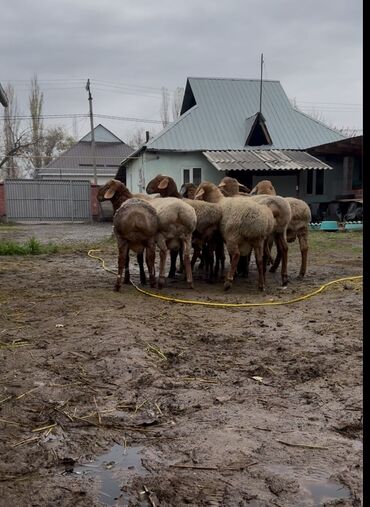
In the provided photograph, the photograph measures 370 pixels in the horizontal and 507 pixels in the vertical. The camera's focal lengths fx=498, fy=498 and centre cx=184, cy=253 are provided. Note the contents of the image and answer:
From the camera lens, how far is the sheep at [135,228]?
7637 millimetres

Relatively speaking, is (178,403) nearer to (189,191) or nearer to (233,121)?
(189,191)

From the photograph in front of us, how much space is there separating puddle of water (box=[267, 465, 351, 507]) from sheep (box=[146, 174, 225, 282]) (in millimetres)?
5850

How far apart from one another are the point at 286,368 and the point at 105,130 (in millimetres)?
48892

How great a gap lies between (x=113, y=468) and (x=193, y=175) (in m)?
23.1

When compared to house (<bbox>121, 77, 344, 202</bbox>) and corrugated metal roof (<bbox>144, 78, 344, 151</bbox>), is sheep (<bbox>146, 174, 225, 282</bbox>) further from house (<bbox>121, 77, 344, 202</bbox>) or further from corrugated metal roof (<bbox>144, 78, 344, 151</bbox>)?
corrugated metal roof (<bbox>144, 78, 344, 151</bbox>)

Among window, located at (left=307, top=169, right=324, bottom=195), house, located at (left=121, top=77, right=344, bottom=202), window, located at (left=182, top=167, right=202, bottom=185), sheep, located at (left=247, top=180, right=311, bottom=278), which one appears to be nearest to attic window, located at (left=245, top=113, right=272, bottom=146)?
house, located at (left=121, top=77, right=344, bottom=202)

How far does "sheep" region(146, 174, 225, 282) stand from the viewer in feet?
27.6

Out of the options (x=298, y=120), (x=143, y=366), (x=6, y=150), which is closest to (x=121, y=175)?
(x=298, y=120)

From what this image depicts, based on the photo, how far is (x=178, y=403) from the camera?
3779mm

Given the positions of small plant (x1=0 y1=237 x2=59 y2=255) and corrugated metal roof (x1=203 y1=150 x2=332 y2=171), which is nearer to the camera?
small plant (x1=0 y1=237 x2=59 y2=255)

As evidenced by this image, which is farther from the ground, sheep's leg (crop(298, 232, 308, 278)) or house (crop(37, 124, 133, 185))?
house (crop(37, 124, 133, 185))

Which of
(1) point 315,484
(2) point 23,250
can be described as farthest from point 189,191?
(1) point 315,484

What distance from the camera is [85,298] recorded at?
740cm

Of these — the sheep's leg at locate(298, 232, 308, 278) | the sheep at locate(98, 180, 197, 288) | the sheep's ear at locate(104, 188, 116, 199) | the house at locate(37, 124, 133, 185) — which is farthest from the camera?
the house at locate(37, 124, 133, 185)
